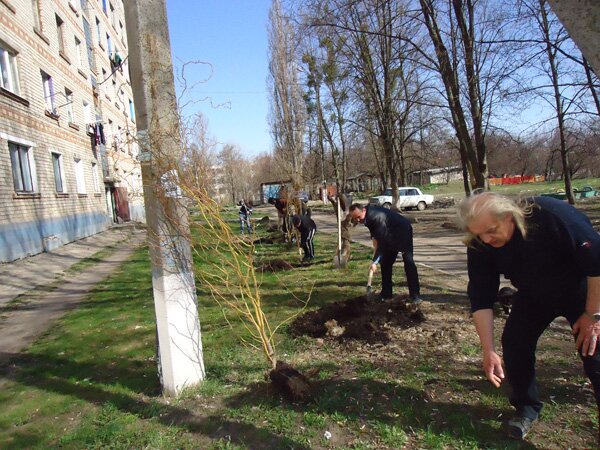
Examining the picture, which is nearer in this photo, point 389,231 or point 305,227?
point 389,231

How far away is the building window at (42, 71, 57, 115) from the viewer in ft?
44.7

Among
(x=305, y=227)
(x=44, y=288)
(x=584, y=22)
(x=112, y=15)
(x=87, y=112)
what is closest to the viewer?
(x=584, y=22)

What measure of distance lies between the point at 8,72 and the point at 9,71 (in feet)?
0.28

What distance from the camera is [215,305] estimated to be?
6.02 m

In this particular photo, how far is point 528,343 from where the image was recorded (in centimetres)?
228

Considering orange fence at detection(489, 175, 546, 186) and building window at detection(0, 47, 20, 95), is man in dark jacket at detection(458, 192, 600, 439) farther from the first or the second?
orange fence at detection(489, 175, 546, 186)

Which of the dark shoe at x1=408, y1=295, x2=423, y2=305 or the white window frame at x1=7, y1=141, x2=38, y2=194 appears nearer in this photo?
the dark shoe at x1=408, y1=295, x2=423, y2=305

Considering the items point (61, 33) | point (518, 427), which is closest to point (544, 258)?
point (518, 427)

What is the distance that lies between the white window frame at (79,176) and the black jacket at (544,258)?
17.4 metres

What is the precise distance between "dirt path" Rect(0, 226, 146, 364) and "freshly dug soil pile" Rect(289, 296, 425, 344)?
2130 mm

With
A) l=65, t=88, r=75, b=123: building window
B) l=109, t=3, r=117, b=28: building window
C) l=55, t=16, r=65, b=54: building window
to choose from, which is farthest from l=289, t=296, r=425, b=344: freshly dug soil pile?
l=109, t=3, r=117, b=28: building window

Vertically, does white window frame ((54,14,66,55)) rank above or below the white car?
above

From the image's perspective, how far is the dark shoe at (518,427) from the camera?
230 centimetres

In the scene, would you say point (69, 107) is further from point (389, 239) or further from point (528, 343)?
point (528, 343)
